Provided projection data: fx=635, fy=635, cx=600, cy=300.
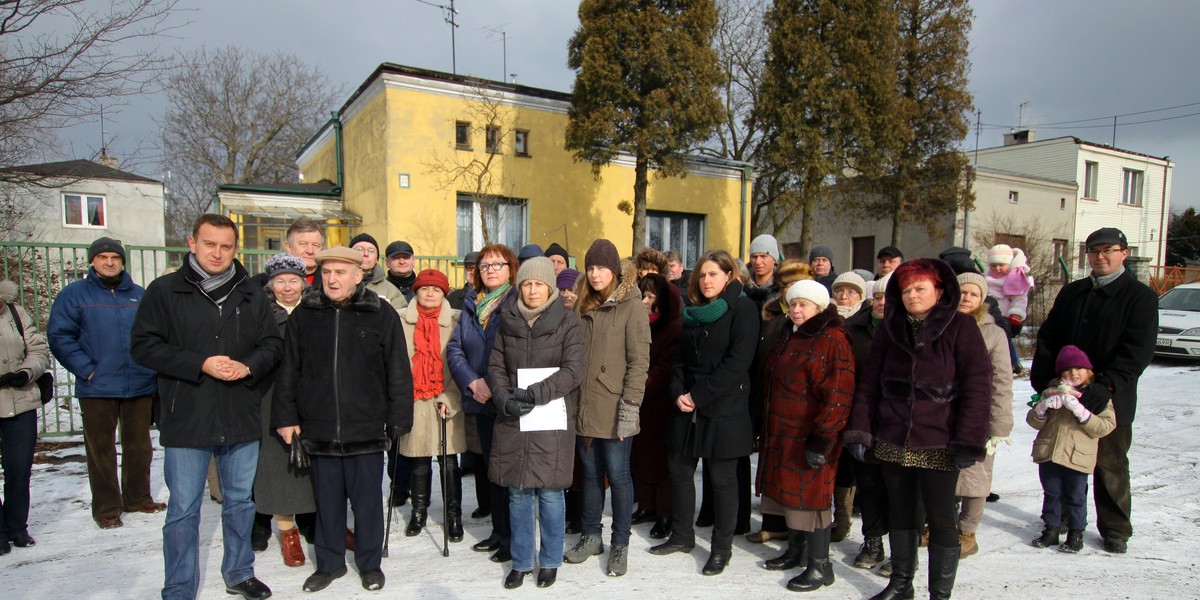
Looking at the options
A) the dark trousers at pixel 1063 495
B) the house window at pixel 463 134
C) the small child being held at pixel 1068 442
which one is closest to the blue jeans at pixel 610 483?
the small child being held at pixel 1068 442

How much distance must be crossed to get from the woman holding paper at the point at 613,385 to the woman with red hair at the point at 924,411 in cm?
126

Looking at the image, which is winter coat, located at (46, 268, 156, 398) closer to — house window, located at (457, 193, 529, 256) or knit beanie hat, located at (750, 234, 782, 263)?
knit beanie hat, located at (750, 234, 782, 263)

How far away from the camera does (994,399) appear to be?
12.4ft

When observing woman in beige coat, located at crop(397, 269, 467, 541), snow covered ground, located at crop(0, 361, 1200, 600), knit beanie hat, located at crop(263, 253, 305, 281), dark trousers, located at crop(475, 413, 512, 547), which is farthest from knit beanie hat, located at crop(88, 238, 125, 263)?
dark trousers, located at crop(475, 413, 512, 547)

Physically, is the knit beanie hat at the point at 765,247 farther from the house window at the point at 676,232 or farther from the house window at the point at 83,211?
the house window at the point at 83,211

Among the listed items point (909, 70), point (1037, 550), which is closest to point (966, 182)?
Result: point (909, 70)

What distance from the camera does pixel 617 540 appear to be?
12.7 ft

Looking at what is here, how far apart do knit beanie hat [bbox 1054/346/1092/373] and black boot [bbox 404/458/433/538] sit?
14.2 feet

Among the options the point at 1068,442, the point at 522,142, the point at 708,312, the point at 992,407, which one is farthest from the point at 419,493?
the point at 522,142

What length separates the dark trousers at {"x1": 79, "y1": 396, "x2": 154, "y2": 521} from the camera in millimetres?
4609

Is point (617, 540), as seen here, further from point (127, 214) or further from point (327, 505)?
point (127, 214)

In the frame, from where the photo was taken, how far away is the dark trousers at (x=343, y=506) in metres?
3.66

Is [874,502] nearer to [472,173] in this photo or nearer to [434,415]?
[434,415]

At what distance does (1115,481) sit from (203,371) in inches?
219
